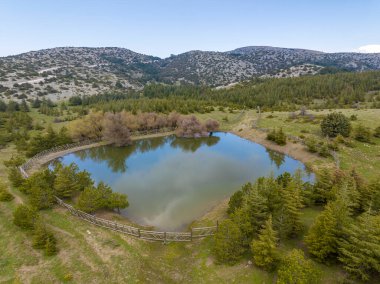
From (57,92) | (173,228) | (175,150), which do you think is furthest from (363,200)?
(57,92)

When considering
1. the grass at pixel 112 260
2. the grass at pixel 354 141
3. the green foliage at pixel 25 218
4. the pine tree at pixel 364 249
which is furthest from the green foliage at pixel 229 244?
the grass at pixel 354 141

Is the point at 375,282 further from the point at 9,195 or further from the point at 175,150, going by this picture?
the point at 175,150

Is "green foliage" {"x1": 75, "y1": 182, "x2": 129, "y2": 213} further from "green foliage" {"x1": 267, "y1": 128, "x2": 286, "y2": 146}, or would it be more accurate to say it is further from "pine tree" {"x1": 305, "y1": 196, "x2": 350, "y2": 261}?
"green foliage" {"x1": 267, "y1": 128, "x2": 286, "y2": 146}

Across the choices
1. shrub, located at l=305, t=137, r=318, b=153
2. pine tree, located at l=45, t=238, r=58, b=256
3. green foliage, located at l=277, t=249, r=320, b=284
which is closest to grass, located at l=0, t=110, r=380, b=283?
pine tree, located at l=45, t=238, r=58, b=256

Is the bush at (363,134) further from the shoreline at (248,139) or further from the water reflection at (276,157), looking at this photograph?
the water reflection at (276,157)

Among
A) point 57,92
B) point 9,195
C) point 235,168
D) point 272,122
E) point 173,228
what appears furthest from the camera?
point 57,92

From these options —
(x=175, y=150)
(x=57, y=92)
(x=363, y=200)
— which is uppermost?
(x=57, y=92)

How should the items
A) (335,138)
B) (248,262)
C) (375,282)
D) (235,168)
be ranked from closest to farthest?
(375,282), (248,262), (235,168), (335,138)
